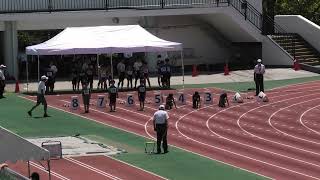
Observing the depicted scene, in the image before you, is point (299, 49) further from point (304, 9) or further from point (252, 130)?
point (252, 130)

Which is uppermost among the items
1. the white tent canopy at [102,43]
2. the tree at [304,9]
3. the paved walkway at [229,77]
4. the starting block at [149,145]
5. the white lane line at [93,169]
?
the tree at [304,9]

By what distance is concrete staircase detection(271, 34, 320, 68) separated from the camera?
5170cm

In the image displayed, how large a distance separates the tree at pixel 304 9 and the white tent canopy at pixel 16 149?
51.0 meters

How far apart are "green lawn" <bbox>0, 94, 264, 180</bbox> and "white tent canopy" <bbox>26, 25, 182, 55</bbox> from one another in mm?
2943

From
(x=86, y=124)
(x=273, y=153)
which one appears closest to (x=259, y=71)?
(x=86, y=124)

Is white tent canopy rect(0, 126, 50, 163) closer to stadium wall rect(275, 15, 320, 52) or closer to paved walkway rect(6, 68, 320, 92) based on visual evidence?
paved walkway rect(6, 68, 320, 92)

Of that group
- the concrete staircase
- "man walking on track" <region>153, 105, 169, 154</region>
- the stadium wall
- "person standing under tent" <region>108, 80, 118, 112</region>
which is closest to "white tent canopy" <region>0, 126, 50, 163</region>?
"man walking on track" <region>153, 105, 169, 154</region>

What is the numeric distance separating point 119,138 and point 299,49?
2708 cm

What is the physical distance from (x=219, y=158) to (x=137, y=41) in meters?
17.9

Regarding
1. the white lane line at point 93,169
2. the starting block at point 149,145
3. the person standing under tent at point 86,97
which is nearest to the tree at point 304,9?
the person standing under tent at point 86,97

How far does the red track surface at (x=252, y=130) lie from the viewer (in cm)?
2367

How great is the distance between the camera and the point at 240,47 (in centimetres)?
5447

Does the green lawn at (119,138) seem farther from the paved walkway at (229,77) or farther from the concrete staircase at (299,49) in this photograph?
the concrete staircase at (299,49)

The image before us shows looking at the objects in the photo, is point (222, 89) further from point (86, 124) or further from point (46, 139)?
point (46, 139)
